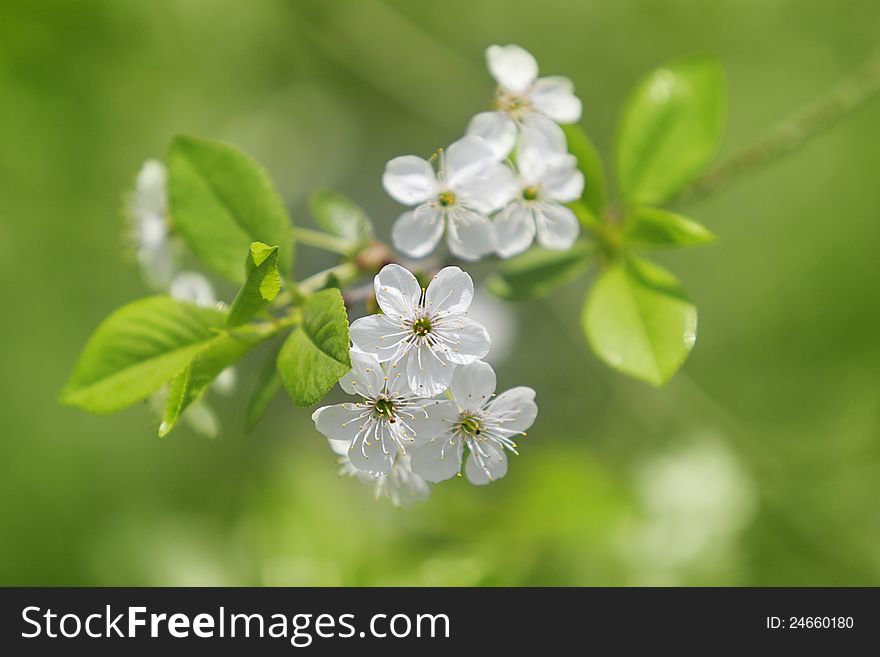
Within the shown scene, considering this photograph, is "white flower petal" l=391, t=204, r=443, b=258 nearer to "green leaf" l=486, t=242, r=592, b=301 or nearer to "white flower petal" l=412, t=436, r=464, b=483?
"green leaf" l=486, t=242, r=592, b=301

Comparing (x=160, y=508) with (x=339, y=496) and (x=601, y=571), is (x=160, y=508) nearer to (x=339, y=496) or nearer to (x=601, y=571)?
(x=339, y=496)

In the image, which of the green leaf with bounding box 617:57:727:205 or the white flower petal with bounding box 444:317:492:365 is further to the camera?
the green leaf with bounding box 617:57:727:205

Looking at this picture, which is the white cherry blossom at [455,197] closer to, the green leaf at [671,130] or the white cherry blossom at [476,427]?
the white cherry blossom at [476,427]

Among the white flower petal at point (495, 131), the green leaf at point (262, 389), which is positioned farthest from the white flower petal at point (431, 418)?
the white flower petal at point (495, 131)

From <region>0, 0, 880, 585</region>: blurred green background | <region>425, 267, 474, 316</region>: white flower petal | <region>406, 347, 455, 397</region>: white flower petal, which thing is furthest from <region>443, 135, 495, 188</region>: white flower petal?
<region>0, 0, 880, 585</region>: blurred green background

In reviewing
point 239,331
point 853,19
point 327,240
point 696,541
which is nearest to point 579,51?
point 853,19

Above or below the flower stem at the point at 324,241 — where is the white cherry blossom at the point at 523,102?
above
